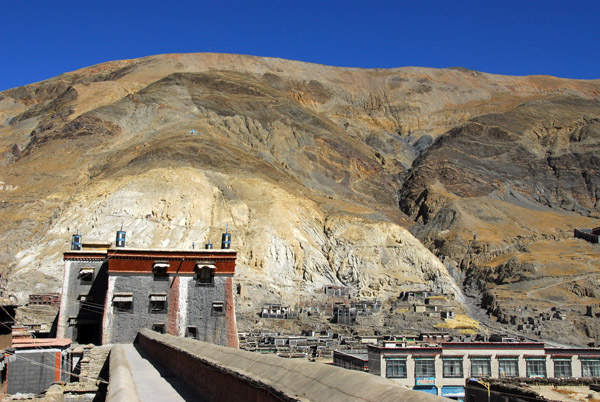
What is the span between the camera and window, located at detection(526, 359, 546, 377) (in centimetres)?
3816

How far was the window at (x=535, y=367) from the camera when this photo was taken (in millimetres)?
38156

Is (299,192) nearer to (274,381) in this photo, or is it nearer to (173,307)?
(173,307)

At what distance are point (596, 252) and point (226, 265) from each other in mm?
83024

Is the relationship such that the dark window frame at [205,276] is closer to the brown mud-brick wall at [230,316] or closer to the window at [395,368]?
the brown mud-brick wall at [230,316]

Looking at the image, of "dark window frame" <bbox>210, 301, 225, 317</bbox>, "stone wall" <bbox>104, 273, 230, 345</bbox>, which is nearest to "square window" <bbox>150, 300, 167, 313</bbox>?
"stone wall" <bbox>104, 273, 230, 345</bbox>

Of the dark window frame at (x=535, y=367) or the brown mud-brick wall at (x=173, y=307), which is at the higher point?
the brown mud-brick wall at (x=173, y=307)

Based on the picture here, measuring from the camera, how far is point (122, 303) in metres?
29.0

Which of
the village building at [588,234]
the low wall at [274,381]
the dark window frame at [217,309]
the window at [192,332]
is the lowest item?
the window at [192,332]

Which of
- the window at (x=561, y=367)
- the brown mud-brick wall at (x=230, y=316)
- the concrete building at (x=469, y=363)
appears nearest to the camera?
the brown mud-brick wall at (x=230, y=316)

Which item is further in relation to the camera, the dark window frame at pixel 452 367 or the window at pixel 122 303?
the dark window frame at pixel 452 367

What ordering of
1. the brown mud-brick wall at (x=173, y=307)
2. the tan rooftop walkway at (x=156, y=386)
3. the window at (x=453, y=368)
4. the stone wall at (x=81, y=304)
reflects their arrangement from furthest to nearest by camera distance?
the window at (x=453, y=368) → the stone wall at (x=81, y=304) → the brown mud-brick wall at (x=173, y=307) → the tan rooftop walkway at (x=156, y=386)

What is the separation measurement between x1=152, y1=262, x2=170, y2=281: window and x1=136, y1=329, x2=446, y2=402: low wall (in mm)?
16248

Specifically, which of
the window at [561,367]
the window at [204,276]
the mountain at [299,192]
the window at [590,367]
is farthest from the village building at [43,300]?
the window at [590,367]

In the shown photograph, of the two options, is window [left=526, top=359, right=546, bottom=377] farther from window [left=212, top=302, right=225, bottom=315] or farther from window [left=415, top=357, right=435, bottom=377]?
window [left=212, top=302, right=225, bottom=315]
